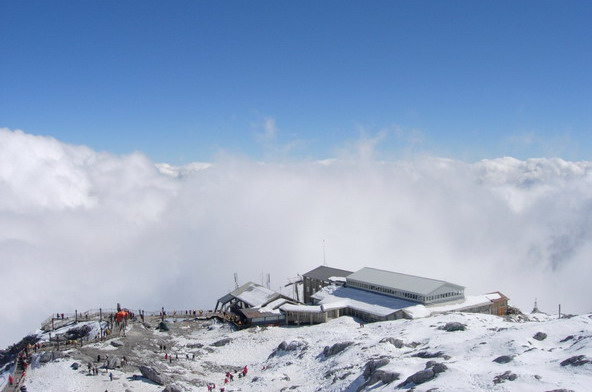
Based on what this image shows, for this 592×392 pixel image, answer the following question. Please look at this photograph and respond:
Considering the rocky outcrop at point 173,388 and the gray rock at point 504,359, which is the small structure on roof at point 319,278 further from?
the gray rock at point 504,359

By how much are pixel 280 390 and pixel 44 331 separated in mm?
47474

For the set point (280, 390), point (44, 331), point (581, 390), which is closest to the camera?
point (581, 390)

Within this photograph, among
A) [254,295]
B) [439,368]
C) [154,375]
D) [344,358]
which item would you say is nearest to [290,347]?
[344,358]

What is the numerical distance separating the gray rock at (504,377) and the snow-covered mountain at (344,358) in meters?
0.07

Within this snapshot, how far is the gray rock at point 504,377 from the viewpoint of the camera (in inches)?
1383

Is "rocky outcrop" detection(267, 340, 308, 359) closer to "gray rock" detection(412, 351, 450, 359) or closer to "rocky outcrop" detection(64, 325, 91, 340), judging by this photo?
"gray rock" detection(412, 351, 450, 359)

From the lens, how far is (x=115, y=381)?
168ft

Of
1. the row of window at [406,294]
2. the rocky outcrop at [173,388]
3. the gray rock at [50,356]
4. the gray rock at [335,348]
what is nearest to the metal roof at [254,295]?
the row of window at [406,294]

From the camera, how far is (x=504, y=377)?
116ft

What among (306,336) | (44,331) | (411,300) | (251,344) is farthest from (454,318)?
(44,331)

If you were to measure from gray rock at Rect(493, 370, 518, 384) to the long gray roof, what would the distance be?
40.9 meters

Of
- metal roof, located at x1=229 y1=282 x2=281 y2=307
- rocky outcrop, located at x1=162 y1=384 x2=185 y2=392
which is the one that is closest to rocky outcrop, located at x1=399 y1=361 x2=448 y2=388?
rocky outcrop, located at x1=162 y1=384 x2=185 y2=392

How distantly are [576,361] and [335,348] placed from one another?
26088mm

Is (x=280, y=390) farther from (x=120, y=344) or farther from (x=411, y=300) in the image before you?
(x=411, y=300)
